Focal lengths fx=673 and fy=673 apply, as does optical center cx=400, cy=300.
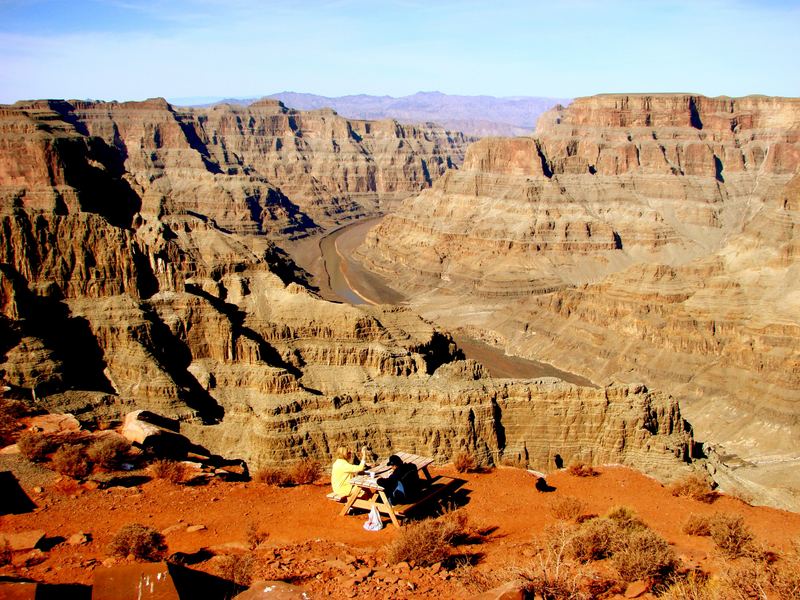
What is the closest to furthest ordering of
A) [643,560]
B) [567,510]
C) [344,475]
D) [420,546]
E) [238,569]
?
[643,560] → [238,569] → [420,546] → [344,475] → [567,510]

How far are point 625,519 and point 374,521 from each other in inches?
280

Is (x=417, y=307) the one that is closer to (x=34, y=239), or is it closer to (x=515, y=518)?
(x=34, y=239)

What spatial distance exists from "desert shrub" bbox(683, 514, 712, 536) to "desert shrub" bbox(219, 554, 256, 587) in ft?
40.5

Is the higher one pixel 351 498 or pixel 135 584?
pixel 135 584

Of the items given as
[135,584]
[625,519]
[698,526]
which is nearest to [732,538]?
[698,526]

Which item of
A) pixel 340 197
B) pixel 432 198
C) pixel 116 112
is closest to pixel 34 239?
pixel 432 198

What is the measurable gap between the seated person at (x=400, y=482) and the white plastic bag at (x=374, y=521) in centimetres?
61

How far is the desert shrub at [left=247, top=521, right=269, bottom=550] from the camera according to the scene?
17.8m

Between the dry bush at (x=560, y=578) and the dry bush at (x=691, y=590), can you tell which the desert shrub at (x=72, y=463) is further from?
the dry bush at (x=691, y=590)

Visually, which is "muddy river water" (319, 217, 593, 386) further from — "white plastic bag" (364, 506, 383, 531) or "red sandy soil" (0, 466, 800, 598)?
"white plastic bag" (364, 506, 383, 531)

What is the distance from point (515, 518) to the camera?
21.2 m

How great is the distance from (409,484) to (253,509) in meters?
4.95

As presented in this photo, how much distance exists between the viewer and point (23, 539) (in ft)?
54.0

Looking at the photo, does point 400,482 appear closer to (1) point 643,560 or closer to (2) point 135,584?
(1) point 643,560
